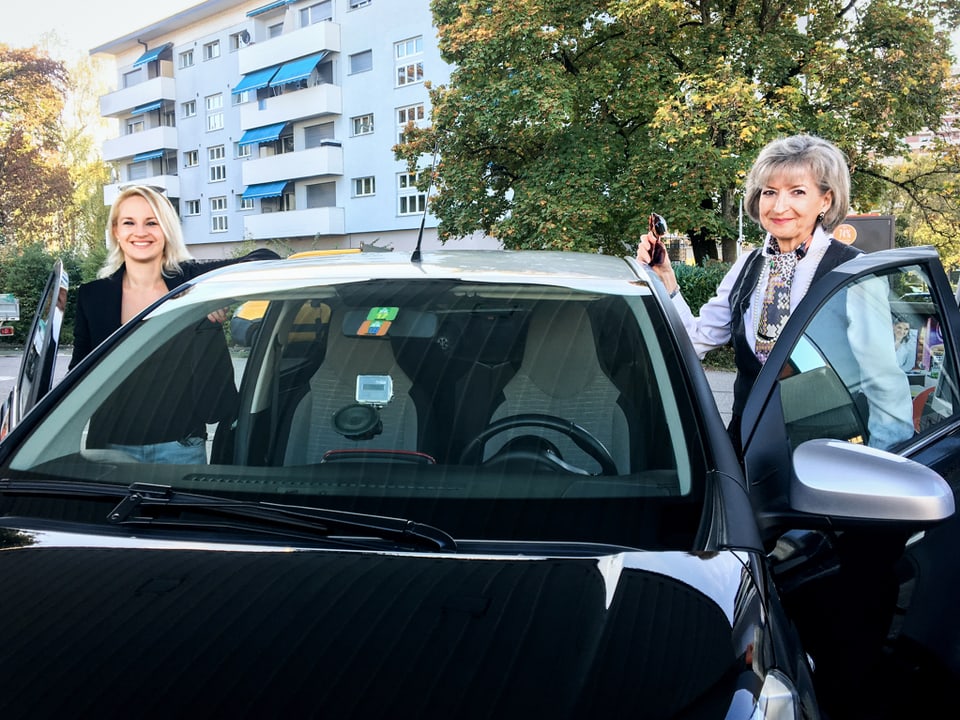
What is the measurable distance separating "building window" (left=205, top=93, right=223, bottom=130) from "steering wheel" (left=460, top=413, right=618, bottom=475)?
49942mm

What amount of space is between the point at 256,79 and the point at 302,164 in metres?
5.47

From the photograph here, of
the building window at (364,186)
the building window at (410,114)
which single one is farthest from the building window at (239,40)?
the building window at (410,114)

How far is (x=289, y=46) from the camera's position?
137 feet

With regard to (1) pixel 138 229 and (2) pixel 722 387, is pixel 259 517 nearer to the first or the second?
(1) pixel 138 229

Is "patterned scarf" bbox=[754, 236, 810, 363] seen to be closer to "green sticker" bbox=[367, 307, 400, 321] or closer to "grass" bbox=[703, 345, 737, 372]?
"green sticker" bbox=[367, 307, 400, 321]

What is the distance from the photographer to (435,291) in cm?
226

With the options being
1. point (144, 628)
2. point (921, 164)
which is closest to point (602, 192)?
point (921, 164)

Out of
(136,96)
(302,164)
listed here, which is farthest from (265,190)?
(136,96)

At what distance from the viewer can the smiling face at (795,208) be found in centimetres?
297

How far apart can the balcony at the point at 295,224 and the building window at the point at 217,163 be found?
584 cm

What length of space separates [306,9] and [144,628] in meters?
46.3

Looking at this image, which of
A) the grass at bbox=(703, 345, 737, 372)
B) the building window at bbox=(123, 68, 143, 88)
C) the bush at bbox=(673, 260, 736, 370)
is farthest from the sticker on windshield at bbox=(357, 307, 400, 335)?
the building window at bbox=(123, 68, 143, 88)

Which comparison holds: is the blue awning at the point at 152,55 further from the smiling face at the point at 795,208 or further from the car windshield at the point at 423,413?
the car windshield at the point at 423,413

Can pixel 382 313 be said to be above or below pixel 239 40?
below
